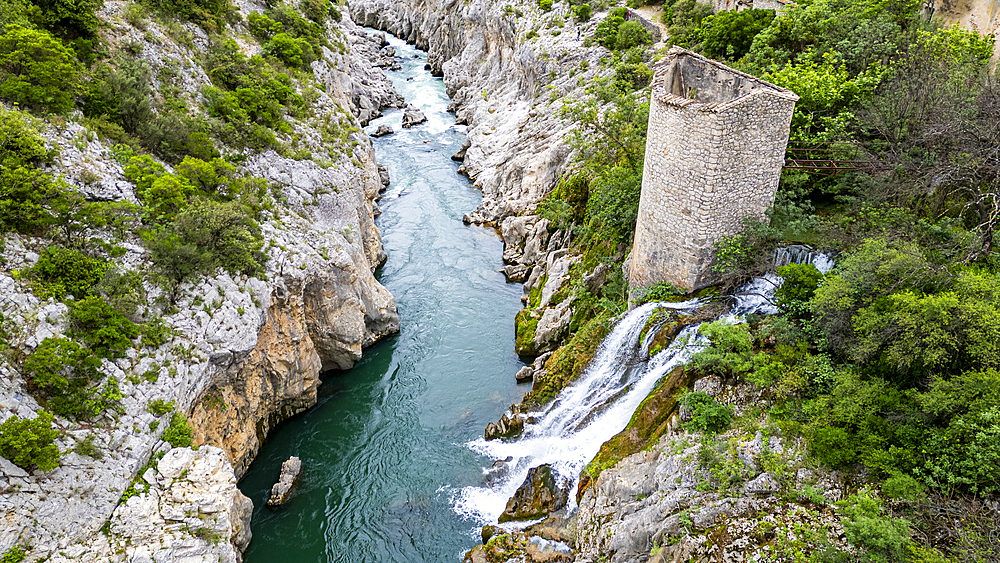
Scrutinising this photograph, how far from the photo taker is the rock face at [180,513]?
37.4 ft

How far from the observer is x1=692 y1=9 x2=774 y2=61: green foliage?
24172mm

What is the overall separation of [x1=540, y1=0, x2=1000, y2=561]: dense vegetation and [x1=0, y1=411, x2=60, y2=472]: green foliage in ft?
44.5

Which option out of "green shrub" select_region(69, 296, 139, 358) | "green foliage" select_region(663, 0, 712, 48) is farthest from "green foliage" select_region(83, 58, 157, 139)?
"green foliage" select_region(663, 0, 712, 48)

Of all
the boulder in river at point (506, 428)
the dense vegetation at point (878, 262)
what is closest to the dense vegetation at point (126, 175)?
the boulder in river at point (506, 428)

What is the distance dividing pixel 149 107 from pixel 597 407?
57.2 ft

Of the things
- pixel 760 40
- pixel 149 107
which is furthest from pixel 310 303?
pixel 760 40

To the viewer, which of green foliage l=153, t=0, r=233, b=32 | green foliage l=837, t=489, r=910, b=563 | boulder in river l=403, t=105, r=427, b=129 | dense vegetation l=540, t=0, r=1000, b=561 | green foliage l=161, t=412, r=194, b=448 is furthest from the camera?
boulder in river l=403, t=105, r=427, b=129

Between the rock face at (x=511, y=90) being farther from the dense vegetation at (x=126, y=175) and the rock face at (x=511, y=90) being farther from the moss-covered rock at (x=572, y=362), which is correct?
the moss-covered rock at (x=572, y=362)

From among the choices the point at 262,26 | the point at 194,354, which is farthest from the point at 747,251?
the point at 262,26

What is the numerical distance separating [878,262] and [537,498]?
10.2 metres

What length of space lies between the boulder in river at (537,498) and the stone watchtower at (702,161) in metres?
6.90

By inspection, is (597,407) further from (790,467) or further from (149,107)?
(149,107)

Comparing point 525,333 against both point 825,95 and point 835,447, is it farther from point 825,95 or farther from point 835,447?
point 825,95

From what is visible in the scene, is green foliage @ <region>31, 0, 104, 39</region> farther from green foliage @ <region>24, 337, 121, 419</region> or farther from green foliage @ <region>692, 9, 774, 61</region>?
green foliage @ <region>692, 9, 774, 61</region>
